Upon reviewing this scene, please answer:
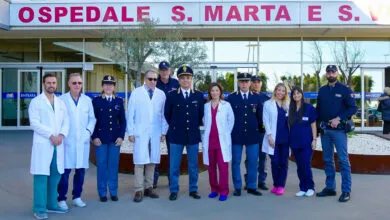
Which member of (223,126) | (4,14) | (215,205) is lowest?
(215,205)

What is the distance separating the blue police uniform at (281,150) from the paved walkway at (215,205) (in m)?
0.29

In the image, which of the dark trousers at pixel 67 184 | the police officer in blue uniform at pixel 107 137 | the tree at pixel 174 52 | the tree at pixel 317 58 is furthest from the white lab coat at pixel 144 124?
the tree at pixel 317 58

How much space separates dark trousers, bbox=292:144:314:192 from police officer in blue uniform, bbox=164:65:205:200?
1.53 m

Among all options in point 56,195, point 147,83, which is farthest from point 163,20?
point 56,195

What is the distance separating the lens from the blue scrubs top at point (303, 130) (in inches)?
240

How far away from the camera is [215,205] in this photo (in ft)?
18.5

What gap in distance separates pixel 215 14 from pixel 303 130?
820 cm

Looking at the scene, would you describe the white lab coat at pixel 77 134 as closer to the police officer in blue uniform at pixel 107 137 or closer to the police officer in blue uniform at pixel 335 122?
the police officer in blue uniform at pixel 107 137

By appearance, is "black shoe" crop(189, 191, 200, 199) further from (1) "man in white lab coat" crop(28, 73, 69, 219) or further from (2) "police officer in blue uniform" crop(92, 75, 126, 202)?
(1) "man in white lab coat" crop(28, 73, 69, 219)

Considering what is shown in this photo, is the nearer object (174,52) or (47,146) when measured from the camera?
(47,146)

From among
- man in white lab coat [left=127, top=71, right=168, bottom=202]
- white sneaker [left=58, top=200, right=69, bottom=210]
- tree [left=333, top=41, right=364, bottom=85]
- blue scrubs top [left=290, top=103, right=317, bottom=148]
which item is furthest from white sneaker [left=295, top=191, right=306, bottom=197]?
tree [left=333, top=41, right=364, bottom=85]

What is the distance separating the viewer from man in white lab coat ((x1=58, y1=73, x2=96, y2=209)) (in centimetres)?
550

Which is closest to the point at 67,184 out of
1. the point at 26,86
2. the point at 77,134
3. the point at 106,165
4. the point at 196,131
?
the point at 106,165

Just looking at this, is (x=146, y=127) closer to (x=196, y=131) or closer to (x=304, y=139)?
(x=196, y=131)
